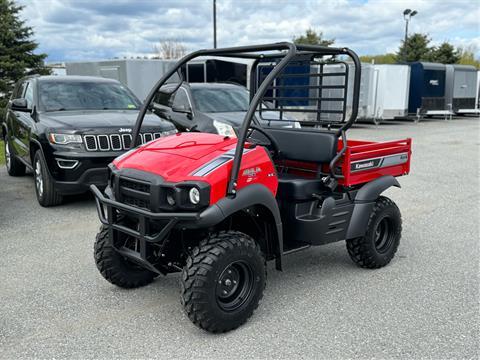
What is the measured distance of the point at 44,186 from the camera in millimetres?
6164

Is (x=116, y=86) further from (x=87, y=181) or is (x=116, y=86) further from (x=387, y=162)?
(x=387, y=162)

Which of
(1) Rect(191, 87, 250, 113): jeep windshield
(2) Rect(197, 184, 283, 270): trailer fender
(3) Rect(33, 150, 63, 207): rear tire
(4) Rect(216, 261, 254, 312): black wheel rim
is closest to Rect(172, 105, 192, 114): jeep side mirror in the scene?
(1) Rect(191, 87, 250, 113): jeep windshield

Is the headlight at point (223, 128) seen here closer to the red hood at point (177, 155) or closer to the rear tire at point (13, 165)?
the rear tire at point (13, 165)

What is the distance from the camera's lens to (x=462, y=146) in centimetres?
1345

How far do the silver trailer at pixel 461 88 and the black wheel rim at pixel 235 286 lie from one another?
22.6 m

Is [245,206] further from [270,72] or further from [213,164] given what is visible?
[270,72]

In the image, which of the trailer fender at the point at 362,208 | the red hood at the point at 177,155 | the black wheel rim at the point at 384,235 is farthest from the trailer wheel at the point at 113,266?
the black wheel rim at the point at 384,235

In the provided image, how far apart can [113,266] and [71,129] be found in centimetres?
283

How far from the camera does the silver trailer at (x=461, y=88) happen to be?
75.6 feet

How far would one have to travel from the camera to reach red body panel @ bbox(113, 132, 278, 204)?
312 cm

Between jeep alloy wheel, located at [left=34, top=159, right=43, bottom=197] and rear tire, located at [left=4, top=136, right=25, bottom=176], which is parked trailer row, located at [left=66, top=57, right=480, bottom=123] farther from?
jeep alloy wheel, located at [left=34, top=159, right=43, bottom=197]

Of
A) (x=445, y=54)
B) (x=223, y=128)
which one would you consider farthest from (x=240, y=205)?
(x=445, y=54)

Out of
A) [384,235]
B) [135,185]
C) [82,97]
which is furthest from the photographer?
[82,97]

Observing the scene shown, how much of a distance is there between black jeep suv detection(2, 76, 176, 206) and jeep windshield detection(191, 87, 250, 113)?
1.71 meters
